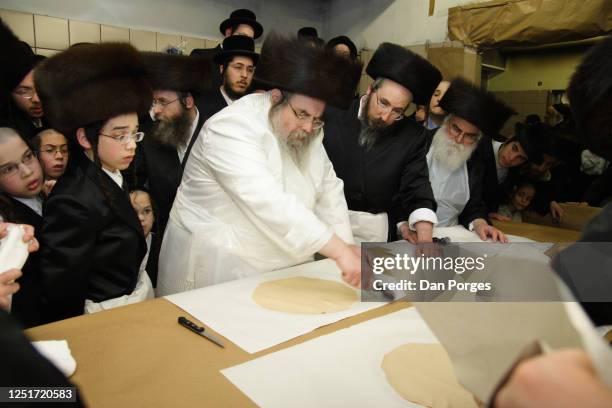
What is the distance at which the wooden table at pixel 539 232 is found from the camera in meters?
2.55

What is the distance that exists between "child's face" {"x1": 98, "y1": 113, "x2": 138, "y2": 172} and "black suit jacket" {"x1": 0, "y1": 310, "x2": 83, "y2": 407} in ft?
4.22

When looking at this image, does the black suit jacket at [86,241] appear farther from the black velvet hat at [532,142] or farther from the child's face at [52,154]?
the black velvet hat at [532,142]

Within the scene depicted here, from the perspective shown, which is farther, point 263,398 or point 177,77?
point 177,77

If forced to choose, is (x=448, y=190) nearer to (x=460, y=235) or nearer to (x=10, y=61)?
(x=460, y=235)

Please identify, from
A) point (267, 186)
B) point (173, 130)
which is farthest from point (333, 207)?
point (173, 130)

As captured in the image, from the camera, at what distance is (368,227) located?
2322mm

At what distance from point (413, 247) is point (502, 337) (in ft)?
4.56

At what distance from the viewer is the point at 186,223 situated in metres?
1.90

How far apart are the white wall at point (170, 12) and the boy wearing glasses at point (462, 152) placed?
8.35 ft

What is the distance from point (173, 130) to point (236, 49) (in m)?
1.16

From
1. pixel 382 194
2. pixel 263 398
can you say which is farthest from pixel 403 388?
pixel 382 194

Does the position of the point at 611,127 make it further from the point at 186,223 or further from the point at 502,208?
the point at 502,208

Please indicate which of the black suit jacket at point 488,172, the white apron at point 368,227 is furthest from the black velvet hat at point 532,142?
the white apron at point 368,227

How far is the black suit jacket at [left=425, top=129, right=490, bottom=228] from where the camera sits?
2.72 meters
